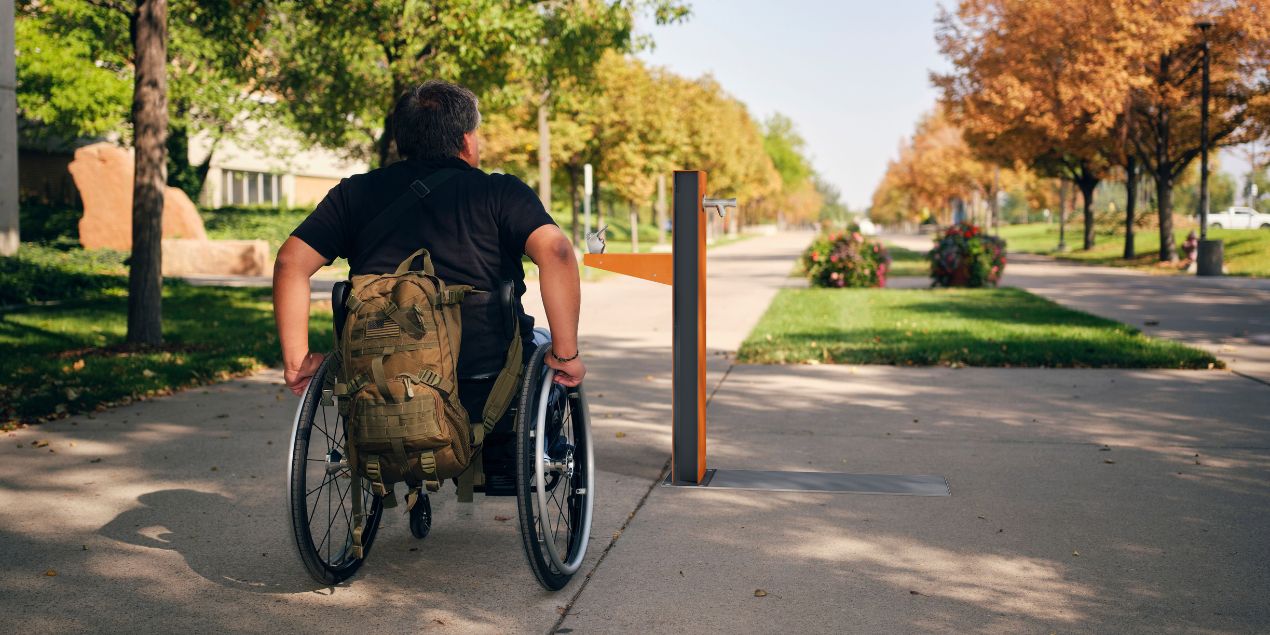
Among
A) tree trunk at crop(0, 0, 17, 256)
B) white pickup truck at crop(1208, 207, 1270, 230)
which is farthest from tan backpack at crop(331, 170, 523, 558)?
white pickup truck at crop(1208, 207, 1270, 230)

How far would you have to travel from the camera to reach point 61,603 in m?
3.96

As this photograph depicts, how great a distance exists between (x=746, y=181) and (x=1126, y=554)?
70.3 metres

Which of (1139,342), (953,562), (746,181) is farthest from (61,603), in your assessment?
(746,181)

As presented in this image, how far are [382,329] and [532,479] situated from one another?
32.5 inches

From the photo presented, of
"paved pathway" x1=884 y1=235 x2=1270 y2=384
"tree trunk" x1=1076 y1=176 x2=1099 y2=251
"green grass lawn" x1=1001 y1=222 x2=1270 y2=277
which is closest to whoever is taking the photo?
"paved pathway" x1=884 y1=235 x2=1270 y2=384

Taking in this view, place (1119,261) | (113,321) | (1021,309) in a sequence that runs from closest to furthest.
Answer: (113,321) < (1021,309) < (1119,261)

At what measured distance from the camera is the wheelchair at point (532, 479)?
3.82 meters

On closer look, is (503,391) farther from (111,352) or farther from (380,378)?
(111,352)

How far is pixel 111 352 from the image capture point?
10.8 m

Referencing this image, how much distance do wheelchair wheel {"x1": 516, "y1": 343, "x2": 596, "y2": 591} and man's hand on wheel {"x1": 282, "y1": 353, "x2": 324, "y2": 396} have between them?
0.70m

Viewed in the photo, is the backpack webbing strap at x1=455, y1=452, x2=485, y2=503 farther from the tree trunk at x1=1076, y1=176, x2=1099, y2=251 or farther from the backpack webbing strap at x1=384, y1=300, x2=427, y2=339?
the tree trunk at x1=1076, y1=176, x2=1099, y2=251

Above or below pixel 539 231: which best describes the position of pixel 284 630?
below

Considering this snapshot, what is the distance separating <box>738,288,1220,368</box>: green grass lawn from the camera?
34.4 ft

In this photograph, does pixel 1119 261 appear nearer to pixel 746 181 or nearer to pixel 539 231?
pixel 539 231
